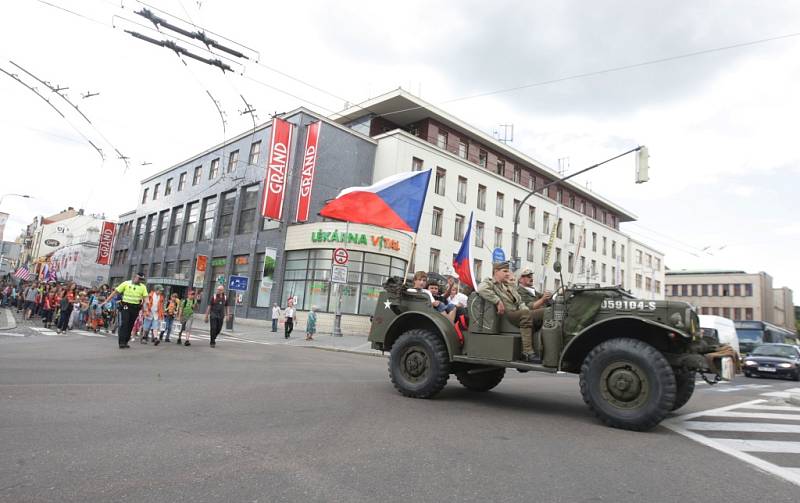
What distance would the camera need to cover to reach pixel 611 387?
5.24 m

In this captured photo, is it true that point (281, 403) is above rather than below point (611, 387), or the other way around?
below

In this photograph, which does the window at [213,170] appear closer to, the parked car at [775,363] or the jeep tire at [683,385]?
the parked car at [775,363]

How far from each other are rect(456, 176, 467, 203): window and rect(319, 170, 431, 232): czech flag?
77.9 feet

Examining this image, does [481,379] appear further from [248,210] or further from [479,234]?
[479,234]

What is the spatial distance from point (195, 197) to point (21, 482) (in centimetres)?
3873

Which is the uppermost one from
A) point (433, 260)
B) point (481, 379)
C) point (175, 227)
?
point (175, 227)

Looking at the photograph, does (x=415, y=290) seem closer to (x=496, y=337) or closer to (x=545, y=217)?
(x=496, y=337)

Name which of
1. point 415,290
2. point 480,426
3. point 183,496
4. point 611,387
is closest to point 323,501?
point 183,496

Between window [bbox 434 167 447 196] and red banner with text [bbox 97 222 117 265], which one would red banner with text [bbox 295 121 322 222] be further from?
red banner with text [bbox 97 222 117 265]

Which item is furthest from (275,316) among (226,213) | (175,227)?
(175,227)

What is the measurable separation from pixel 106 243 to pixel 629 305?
5516 cm

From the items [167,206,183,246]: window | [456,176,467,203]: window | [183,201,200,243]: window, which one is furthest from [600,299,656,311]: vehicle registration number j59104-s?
[167,206,183,246]: window

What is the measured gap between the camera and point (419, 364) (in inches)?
269

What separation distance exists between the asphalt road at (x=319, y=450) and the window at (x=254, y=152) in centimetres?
2720
